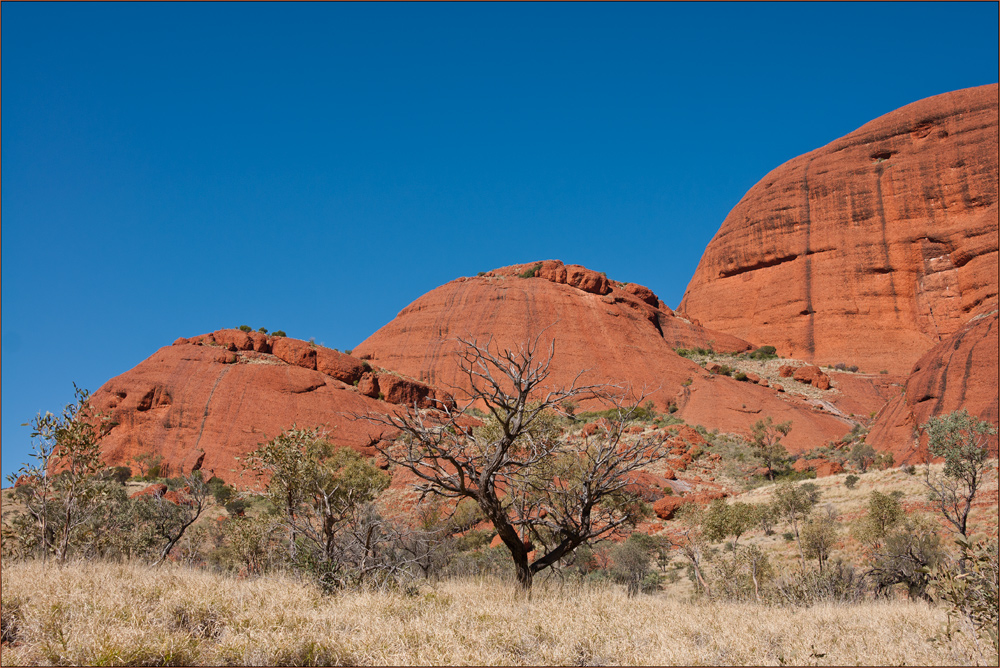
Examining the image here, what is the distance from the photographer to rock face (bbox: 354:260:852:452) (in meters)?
53.8

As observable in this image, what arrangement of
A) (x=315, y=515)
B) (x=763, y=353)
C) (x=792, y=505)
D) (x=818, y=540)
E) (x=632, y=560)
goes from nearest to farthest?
(x=315, y=515) → (x=818, y=540) → (x=632, y=560) → (x=792, y=505) → (x=763, y=353)

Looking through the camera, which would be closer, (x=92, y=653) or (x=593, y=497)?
(x=92, y=653)

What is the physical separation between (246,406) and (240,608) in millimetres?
39445

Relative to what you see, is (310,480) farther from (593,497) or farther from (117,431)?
(117,431)

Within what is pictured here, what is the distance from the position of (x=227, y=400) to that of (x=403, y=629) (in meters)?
41.7

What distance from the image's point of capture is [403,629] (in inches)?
262

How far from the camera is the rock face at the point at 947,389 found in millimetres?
29989

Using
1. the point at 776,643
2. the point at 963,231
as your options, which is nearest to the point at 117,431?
the point at 776,643

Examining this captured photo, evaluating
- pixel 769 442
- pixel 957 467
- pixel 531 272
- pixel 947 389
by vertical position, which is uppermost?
pixel 531 272

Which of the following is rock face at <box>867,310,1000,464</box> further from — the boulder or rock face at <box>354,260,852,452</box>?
the boulder

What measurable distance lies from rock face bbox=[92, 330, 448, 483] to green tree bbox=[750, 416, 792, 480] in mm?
22618

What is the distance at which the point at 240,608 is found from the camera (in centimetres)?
732

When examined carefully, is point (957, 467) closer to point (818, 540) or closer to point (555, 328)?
point (818, 540)

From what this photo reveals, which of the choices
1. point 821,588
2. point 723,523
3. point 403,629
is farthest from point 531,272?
point 403,629
